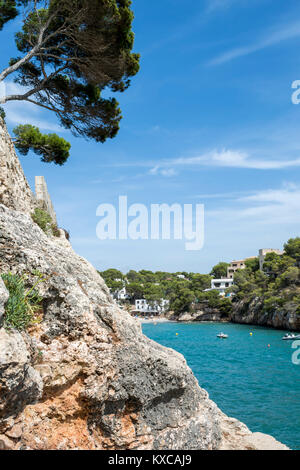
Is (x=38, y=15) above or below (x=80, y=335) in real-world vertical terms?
above

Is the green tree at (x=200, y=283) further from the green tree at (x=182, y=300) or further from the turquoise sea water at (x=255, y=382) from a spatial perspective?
the turquoise sea water at (x=255, y=382)

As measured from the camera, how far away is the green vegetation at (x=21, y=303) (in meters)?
4.60

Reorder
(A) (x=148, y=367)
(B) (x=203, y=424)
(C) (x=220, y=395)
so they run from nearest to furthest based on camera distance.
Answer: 1. (A) (x=148, y=367)
2. (B) (x=203, y=424)
3. (C) (x=220, y=395)

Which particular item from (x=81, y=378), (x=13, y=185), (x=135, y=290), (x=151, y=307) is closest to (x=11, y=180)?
(x=13, y=185)

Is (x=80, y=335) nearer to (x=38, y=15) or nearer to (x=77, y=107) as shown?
(x=77, y=107)

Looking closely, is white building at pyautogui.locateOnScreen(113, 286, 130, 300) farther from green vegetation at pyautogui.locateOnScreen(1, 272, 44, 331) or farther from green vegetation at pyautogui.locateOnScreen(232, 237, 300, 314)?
green vegetation at pyautogui.locateOnScreen(1, 272, 44, 331)

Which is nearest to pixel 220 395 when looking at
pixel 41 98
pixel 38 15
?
pixel 41 98

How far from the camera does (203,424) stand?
6.74 meters

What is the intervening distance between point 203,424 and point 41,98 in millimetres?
13517

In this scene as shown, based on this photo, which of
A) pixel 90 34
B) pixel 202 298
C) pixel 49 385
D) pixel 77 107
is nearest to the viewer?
pixel 49 385

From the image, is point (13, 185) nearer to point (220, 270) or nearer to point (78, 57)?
point (78, 57)

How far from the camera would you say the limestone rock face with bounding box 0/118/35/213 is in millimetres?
7773

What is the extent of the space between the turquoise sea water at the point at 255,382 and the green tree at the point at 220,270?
84025 mm

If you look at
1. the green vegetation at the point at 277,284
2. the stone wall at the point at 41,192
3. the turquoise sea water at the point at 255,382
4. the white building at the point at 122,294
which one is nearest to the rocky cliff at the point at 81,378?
the stone wall at the point at 41,192
